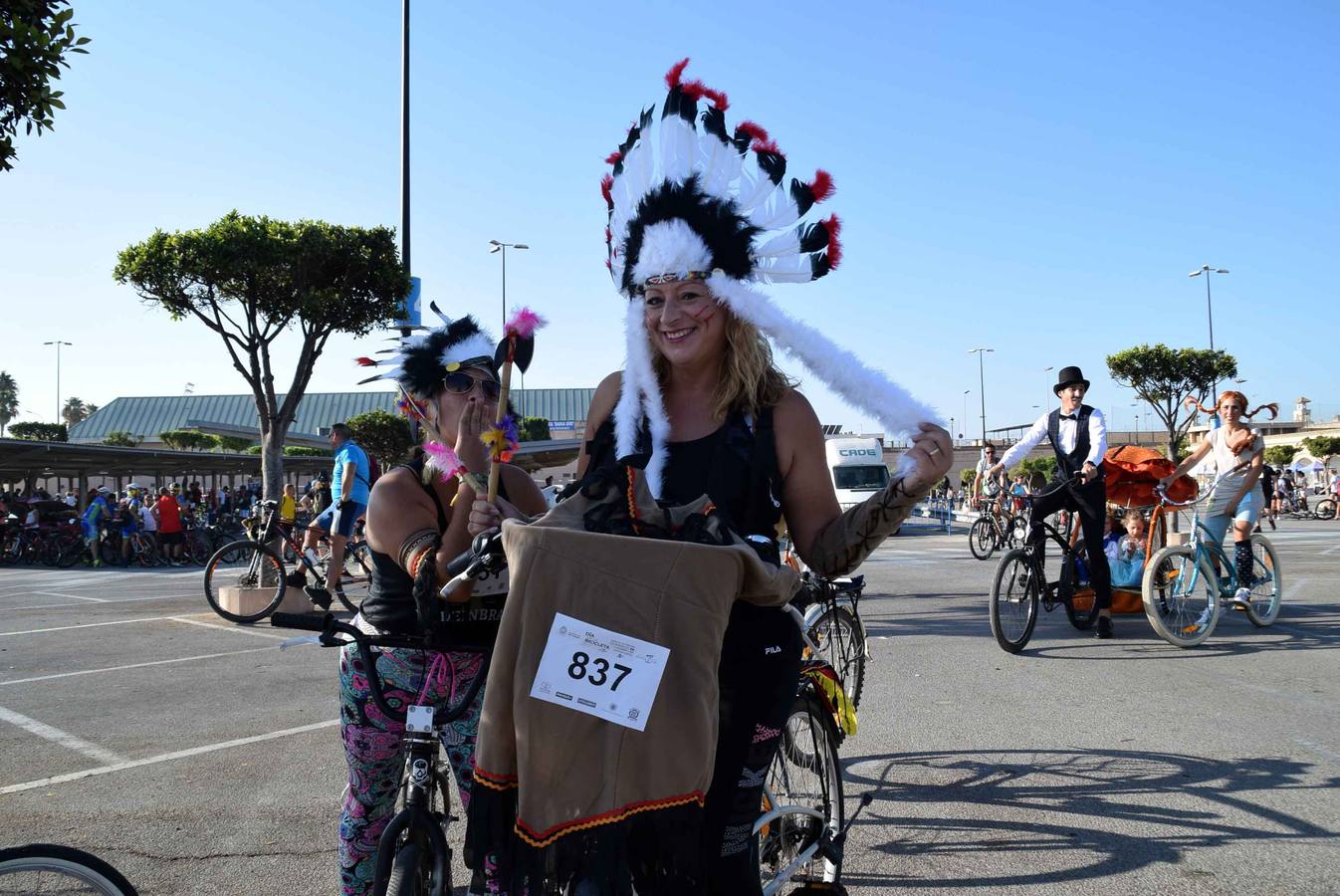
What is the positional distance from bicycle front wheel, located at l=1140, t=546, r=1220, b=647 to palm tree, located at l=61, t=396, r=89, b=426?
138 metres

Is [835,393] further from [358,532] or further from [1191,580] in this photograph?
[358,532]

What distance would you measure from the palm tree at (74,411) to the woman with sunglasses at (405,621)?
5509 inches

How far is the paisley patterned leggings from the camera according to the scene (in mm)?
2672

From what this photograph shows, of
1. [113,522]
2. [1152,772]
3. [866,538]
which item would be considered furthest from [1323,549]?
[113,522]

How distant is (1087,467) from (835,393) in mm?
6046

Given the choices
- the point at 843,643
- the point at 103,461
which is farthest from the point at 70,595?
the point at 103,461

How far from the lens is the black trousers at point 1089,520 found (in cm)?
784

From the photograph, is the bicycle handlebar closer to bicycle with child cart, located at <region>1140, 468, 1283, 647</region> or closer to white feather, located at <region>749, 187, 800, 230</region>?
white feather, located at <region>749, 187, 800, 230</region>

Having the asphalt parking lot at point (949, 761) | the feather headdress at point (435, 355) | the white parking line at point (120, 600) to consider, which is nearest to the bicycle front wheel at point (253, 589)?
the asphalt parking lot at point (949, 761)

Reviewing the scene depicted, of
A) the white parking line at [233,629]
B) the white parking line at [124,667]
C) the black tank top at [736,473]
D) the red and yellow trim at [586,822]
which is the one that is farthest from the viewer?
the white parking line at [233,629]

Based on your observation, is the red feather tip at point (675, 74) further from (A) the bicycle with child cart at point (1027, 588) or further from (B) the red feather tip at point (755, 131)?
(A) the bicycle with child cart at point (1027, 588)

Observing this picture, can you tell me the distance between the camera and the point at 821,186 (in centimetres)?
272

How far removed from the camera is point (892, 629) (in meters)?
9.11

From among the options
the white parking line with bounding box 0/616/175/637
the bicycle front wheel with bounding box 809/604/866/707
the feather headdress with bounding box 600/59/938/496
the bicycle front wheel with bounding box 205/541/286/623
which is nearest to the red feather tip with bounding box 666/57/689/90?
the feather headdress with bounding box 600/59/938/496
